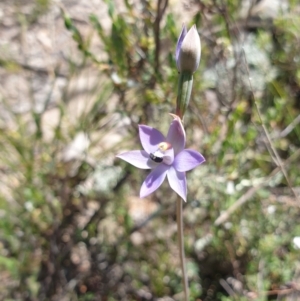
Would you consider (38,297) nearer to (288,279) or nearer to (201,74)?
(288,279)

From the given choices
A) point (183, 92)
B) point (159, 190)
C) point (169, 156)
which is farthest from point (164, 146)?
point (159, 190)

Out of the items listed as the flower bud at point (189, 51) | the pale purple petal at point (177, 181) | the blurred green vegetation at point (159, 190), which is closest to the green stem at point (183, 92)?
the flower bud at point (189, 51)

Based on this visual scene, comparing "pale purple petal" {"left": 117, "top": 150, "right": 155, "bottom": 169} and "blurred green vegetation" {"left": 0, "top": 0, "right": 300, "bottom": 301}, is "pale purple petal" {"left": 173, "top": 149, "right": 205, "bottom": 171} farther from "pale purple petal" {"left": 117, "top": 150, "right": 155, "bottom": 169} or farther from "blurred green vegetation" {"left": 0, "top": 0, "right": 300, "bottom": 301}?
"blurred green vegetation" {"left": 0, "top": 0, "right": 300, "bottom": 301}

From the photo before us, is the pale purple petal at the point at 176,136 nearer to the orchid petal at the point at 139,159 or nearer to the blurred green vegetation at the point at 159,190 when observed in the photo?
the orchid petal at the point at 139,159

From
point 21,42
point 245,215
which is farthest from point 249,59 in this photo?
point 21,42

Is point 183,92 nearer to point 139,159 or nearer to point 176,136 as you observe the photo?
point 176,136

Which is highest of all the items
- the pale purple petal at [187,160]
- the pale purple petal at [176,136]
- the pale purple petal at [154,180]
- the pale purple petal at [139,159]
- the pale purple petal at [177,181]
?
the pale purple petal at [176,136]
